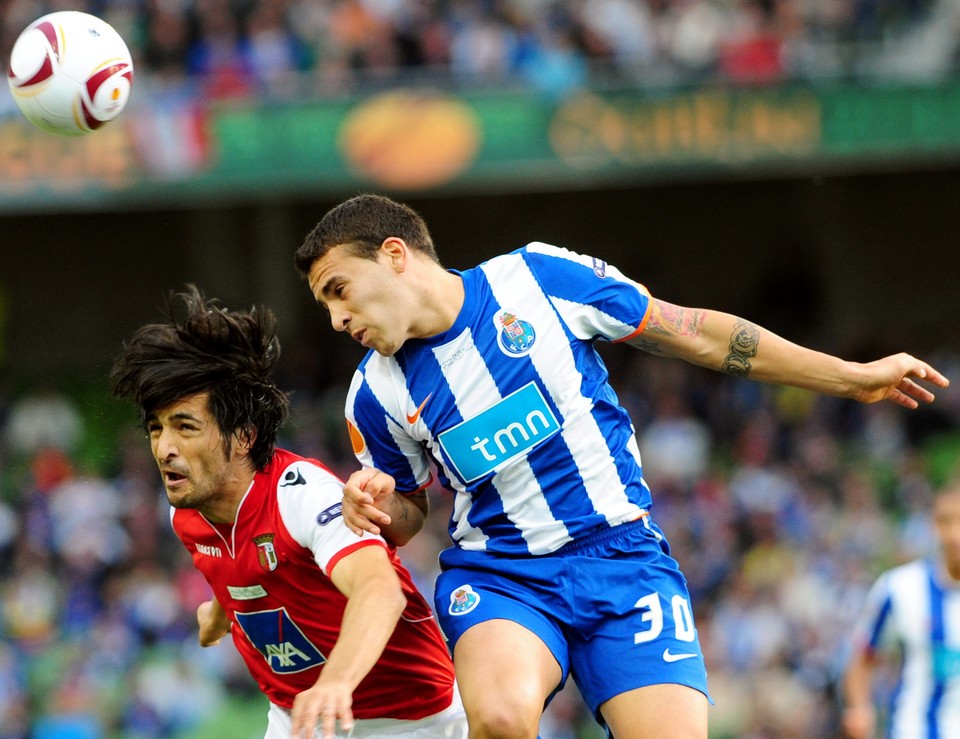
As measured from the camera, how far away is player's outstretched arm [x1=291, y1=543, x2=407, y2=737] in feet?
11.6

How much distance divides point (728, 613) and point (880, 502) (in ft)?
9.37

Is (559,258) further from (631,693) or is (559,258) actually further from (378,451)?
(631,693)

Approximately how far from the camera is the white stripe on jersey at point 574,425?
4.68 m

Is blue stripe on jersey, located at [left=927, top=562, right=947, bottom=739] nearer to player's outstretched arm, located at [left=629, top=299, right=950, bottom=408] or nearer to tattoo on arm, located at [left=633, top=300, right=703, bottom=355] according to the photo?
player's outstretched arm, located at [left=629, top=299, right=950, bottom=408]

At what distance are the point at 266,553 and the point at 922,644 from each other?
10.0 feet

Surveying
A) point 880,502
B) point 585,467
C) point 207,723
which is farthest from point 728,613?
point 585,467

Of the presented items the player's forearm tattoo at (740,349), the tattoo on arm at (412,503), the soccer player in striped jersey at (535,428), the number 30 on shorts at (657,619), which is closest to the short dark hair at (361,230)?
the soccer player in striped jersey at (535,428)

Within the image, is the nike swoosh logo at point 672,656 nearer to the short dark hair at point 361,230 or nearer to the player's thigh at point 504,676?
the player's thigh at point 504,676

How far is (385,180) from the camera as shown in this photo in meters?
15.1

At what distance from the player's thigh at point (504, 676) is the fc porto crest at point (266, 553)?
2.04 feet

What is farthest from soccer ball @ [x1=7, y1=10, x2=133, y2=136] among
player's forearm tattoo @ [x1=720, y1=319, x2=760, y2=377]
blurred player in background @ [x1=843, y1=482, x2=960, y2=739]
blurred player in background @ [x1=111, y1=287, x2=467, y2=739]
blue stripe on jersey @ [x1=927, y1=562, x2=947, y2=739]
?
blue stripe on jersey @ [x1=927, y1=562, x2=947, y2=739]

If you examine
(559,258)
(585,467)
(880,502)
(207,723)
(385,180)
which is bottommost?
(207,723)

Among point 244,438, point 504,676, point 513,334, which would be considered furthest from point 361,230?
point 504,676

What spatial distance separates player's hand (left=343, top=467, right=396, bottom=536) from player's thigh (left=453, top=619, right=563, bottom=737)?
473mm
